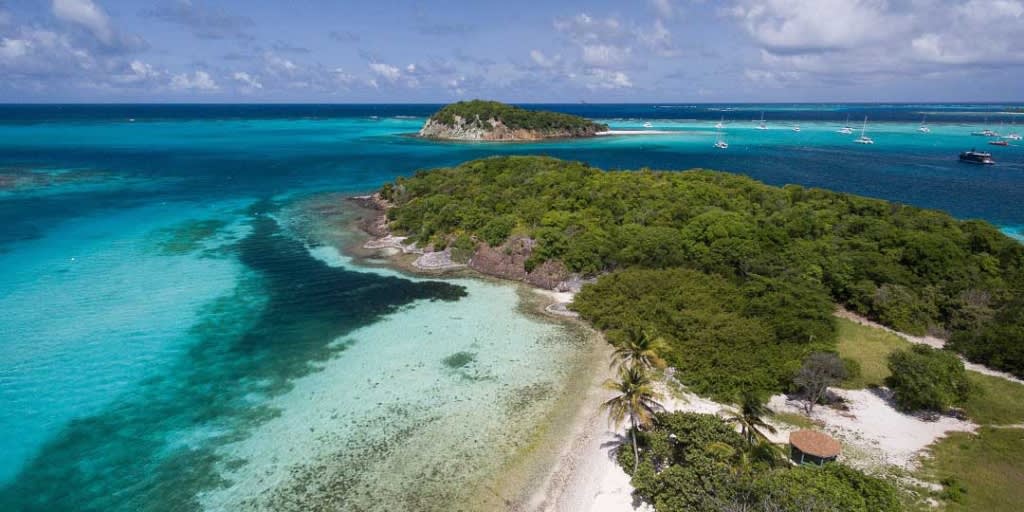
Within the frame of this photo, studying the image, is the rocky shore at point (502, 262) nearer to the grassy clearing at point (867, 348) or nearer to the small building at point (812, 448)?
the grassy clearing at point (867, 348)

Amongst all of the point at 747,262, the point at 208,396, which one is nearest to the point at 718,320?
the point at 747,262

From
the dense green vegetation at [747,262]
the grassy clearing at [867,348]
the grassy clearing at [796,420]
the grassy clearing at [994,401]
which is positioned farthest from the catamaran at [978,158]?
the grassy clearing at [796,420]

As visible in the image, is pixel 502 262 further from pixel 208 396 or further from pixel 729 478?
pixel 729 478

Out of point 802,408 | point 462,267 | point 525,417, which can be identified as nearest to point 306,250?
point 462,267

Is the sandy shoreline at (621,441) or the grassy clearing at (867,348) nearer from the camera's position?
the sandy shoreline at (621,441)

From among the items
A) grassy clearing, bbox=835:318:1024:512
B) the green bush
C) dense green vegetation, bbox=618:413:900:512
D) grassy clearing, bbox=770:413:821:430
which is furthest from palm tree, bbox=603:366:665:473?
the green bush

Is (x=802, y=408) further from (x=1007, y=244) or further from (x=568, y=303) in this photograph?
(x=1007, y=244)
